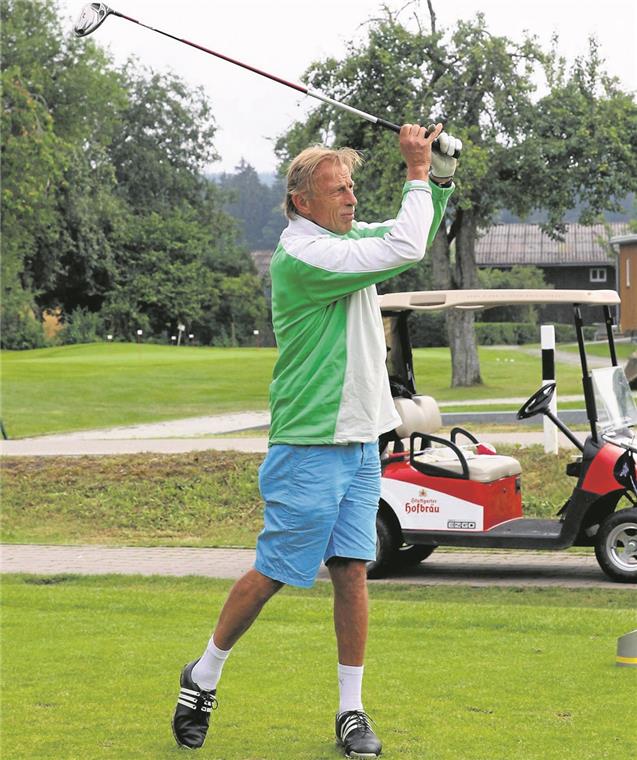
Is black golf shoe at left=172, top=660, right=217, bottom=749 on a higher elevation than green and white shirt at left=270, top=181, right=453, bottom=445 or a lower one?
lower

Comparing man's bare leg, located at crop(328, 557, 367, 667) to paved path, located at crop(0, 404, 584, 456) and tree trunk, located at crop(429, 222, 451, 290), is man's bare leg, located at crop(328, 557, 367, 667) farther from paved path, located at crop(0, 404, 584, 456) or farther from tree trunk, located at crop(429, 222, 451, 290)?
tree trunk, located at crop(429, 222, 451, 290)

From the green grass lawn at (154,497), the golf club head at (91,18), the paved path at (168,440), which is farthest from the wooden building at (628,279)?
the golf club head at (91,18)

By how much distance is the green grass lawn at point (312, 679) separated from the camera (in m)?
4.18

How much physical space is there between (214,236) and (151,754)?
74.8 m

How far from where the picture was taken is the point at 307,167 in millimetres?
4359

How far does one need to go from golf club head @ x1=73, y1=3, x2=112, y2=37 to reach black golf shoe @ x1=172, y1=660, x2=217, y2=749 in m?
2.46

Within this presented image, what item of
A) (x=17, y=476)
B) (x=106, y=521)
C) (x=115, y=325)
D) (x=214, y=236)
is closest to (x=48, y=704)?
(x=106, y=521)

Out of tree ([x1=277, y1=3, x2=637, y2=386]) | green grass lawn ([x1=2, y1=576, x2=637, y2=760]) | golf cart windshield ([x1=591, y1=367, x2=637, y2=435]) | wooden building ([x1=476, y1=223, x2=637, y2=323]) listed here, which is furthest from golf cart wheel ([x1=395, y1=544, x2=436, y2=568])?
wooden building ([x1=476, y1=223, x2=637, y2=323])

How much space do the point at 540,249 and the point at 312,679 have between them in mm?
77585

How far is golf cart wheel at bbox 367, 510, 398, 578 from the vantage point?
8.88m

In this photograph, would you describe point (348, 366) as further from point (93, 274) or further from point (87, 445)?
point (93, 274)

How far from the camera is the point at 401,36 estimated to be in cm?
2933

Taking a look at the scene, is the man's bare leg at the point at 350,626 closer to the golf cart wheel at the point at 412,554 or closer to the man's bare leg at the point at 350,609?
the man's bare leg at the point at 350,609

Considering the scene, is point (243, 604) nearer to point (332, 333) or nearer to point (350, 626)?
point (350, 626)
